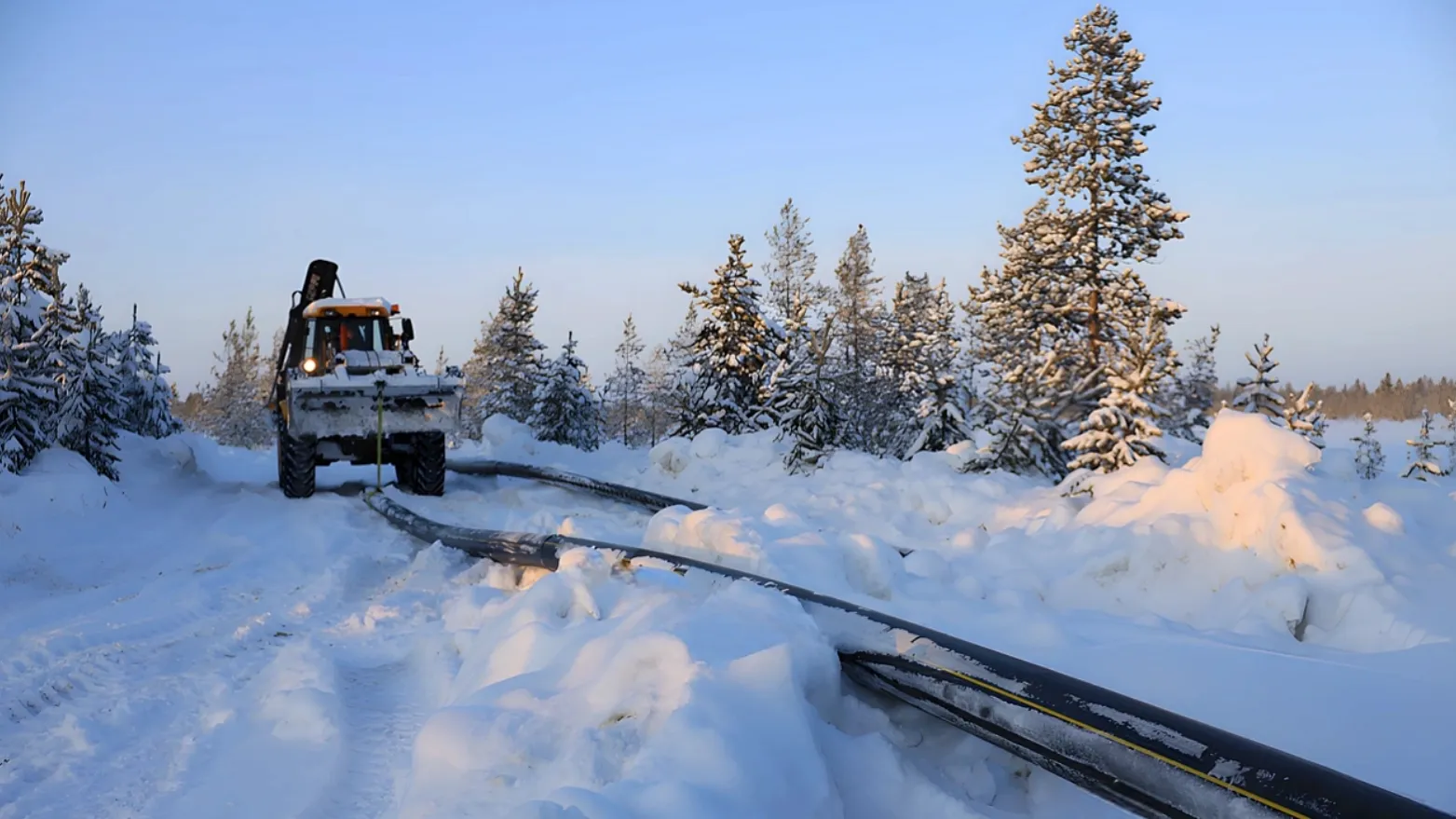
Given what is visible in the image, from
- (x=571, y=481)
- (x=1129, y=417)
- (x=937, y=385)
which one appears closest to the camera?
(x=1129, y=417)

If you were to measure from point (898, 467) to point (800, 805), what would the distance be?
1060 centimetres

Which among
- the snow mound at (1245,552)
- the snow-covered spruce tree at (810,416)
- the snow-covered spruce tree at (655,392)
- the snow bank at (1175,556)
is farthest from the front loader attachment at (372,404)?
the snow-covered spruce tree at (655,392)

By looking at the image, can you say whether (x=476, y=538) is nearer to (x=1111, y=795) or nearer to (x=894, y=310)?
(x=1111, y=795)

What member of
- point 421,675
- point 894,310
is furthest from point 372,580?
point 894,310

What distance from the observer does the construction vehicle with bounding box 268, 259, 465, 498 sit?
12258 millimetres

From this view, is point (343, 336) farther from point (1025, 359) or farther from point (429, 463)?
point (1025, 359)

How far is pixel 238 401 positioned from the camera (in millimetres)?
51000

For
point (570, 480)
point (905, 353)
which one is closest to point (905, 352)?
point (905, 353)

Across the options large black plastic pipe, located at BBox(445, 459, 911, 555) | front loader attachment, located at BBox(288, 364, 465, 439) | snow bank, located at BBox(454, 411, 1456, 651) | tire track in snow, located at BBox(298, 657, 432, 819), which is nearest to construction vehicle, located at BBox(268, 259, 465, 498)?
front loader attachment, located at BBox(288, 364, 465, 439)

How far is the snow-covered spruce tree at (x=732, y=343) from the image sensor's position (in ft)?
81.1

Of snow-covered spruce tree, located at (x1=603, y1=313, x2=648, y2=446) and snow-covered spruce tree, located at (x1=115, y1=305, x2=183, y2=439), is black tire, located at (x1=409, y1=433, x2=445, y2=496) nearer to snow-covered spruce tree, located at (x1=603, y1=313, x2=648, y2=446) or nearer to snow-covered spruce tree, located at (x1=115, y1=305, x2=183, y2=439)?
snow-covered spruce tree, located at (x1=115, y1=305, x2=183, y2=439)

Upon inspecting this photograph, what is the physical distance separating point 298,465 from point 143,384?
7.53 metres

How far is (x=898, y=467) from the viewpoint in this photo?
13211mm

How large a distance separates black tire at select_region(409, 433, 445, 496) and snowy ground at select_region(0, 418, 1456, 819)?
3.17 metres
